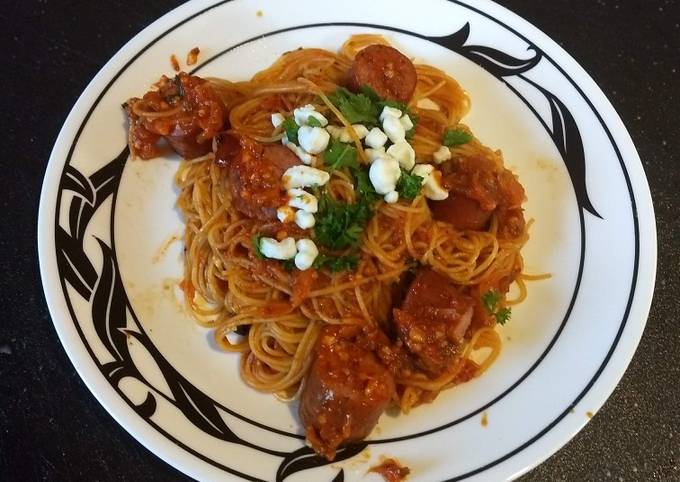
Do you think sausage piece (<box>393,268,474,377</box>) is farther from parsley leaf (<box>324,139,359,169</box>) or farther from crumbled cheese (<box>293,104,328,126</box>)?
crumbled cheese (<box>293,104,328,126</box>)

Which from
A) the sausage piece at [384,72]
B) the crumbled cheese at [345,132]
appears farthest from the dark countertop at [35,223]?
the crumbled cheese at [345,132]

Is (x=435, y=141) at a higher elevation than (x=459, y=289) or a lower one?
higher

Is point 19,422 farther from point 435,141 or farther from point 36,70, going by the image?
point 435,141

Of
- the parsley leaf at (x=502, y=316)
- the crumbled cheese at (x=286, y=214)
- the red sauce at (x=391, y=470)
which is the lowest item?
the red sauce at (x=391, y=470)

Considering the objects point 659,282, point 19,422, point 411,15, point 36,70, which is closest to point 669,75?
point 659,282

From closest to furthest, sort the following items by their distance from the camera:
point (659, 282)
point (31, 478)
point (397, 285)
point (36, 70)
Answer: point (31, 478) → point (397, 285) → point (659, 282) → point (36, 70)

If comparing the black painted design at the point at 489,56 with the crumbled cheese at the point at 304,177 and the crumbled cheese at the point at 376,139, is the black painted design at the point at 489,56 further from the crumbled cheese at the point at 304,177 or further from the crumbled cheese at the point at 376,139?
the crumbled cheese at the point at 304,177

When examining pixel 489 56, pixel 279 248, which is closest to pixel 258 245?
pixel 279 248

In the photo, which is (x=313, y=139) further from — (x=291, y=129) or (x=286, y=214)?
(x=286, y=214)
